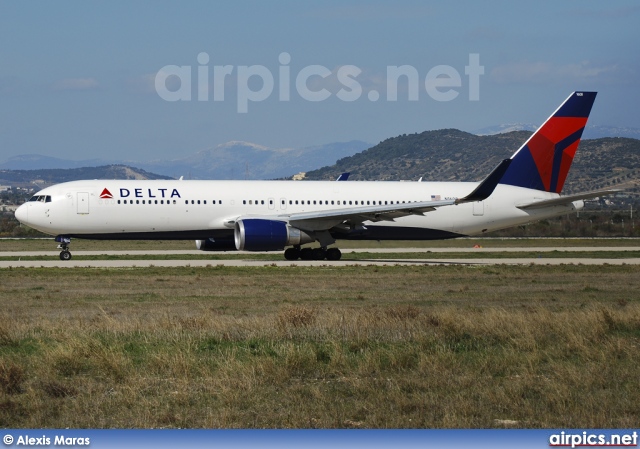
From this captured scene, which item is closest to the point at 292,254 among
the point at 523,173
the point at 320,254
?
the point at 320,254

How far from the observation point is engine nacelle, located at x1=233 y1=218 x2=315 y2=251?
123 feet

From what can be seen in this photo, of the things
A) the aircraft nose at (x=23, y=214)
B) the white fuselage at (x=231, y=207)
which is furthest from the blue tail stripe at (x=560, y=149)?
the aircraft nose at (x=23, y=214)

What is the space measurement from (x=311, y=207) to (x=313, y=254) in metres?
2.09

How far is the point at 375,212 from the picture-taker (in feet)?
127

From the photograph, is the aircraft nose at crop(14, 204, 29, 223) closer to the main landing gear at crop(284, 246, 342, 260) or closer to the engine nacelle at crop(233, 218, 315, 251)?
the engine nacelle at crop(233, 218, 315, 251)

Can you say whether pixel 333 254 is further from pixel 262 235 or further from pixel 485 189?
pixel 485 189

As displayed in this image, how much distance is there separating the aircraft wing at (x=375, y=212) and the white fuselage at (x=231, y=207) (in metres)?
1.41

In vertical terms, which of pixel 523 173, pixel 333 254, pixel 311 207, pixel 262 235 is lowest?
pixel 333 254

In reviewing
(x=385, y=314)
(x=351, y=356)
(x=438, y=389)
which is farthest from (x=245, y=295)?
(x=438, y=389)

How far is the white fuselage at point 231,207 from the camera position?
3891cm

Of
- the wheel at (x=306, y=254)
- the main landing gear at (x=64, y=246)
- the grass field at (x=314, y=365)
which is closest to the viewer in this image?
the grass field at (x=314, y=365)

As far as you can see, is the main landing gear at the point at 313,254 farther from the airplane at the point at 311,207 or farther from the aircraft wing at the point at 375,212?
the aircraft wing at the point at 375,212

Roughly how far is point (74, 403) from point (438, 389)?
4463 millimetres

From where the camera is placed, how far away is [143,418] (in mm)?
10273
